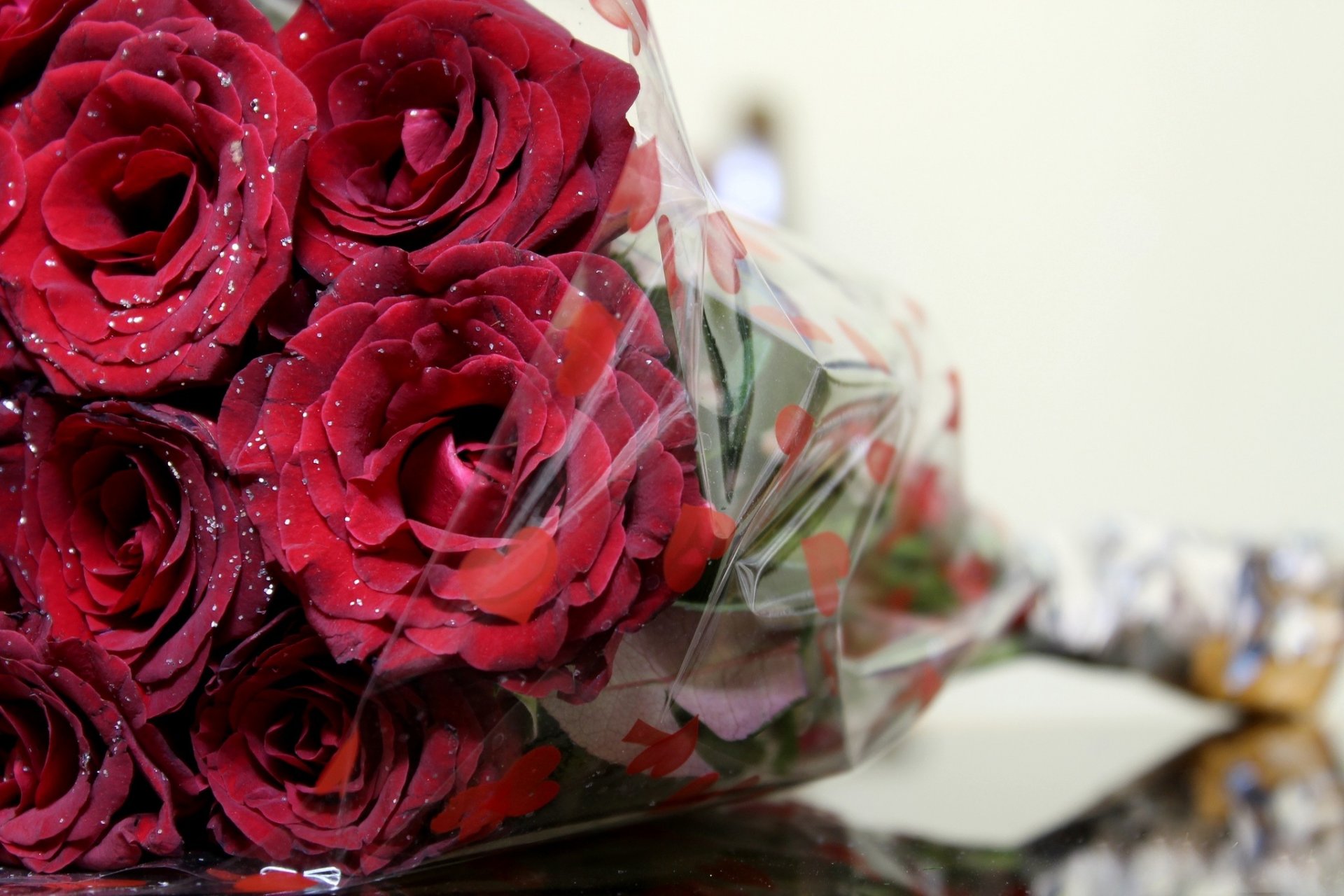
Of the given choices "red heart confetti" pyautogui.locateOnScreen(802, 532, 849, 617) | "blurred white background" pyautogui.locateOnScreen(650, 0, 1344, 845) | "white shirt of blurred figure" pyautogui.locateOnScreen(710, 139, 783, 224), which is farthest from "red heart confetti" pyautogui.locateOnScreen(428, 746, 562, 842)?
"white shirt of blurred figure" pyautogui.locateOnScreen(710, 139, 783, 224)

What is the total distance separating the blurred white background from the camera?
1.54 m

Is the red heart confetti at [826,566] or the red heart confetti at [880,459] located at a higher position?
the red heart confetti at [880,459]

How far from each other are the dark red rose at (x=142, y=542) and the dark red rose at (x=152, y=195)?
18mm

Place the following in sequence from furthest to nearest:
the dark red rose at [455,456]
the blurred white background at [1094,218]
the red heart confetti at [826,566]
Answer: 1. the blurred white background at [1094,218]
2. the red heart confetti at [826,566]
3. the dark red rose at [455,456]

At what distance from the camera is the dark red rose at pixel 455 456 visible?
347mm

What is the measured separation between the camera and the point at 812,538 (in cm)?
46

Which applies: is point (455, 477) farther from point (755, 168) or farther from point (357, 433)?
point (755, 168)

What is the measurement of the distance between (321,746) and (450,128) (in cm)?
22

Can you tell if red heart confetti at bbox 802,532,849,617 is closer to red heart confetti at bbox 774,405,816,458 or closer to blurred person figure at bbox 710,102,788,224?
red heart confetti at bbox 774,405,816,458

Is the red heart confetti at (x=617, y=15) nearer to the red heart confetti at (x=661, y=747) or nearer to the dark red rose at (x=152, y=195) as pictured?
the dark red rose at (x=152, y=195)

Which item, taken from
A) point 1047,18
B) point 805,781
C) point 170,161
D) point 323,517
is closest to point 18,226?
point 170,161

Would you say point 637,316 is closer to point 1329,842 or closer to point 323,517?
point 323,517

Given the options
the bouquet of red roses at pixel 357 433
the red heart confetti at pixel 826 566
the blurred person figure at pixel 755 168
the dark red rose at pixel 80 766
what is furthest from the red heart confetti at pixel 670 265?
the blurred person figure at pixel 755 168

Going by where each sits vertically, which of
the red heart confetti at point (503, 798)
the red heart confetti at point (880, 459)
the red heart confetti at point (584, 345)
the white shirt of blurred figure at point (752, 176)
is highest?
the red heart confetti at point (584, 345)
